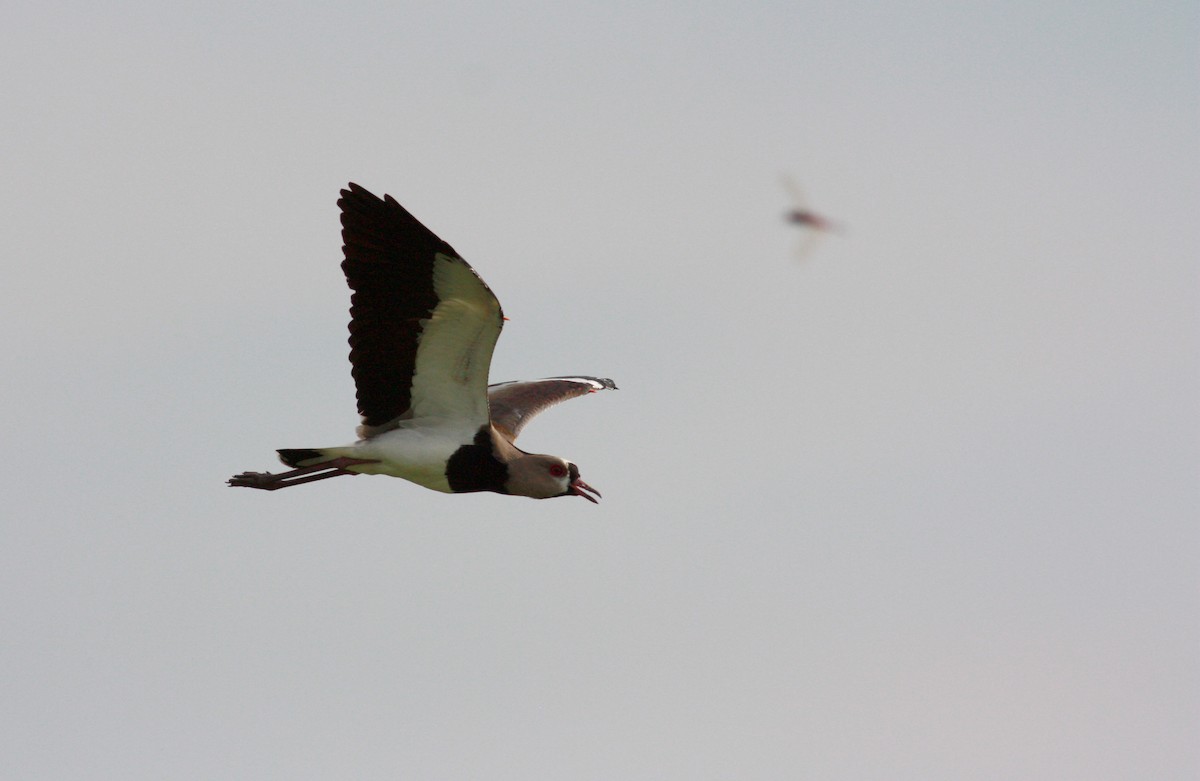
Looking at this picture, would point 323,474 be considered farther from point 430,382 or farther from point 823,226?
point 823,226

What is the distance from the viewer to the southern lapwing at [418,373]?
18.4 metres

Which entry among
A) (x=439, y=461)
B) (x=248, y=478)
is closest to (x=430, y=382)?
(x=439, y=461)

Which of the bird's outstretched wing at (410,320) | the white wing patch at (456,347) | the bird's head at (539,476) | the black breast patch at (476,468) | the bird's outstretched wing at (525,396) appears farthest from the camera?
the bird's outstretched wing at (525,396)

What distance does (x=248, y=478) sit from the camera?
66.7ft

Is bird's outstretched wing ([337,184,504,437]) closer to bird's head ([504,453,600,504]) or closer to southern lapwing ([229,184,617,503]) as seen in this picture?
southern lapwing ([229,184,617,503])

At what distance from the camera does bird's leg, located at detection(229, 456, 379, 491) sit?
19.8m

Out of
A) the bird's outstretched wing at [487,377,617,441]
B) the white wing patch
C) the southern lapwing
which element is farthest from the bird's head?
the bird's outstretched wing at [487,377,617,441]

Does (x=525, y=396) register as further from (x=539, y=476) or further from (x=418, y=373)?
(x=418, y=373)

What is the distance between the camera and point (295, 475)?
2008 cm

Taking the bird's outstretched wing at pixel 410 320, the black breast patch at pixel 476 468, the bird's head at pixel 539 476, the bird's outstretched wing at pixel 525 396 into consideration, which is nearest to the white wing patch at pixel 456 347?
the bird's outstretched wing at pixel 410 320

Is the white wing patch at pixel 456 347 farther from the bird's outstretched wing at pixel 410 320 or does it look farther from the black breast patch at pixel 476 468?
the black breast patch at pixel 476 468

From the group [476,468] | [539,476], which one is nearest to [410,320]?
[476,468]

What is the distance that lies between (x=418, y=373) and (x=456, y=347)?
520mm

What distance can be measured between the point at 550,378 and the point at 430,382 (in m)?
4.69
